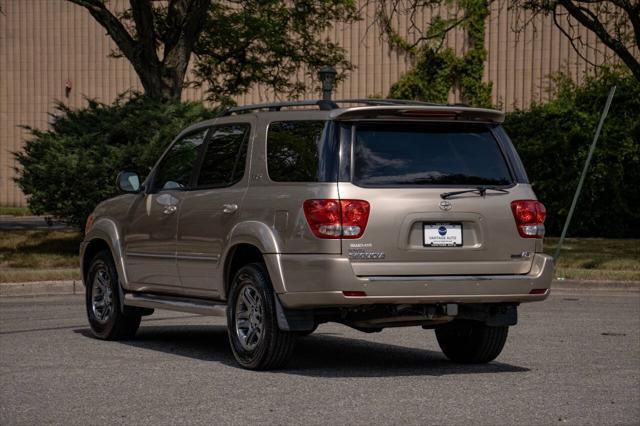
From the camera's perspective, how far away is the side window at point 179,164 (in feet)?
36.5

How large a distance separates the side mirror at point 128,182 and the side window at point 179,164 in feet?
0.65

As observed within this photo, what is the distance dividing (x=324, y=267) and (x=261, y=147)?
1374mm

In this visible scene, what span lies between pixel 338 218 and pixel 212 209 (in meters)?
1.52

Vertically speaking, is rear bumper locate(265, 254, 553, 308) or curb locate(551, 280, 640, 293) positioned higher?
rear bumper locate(265, 254, 553, 308)

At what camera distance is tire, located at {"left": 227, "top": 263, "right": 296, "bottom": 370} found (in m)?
9.46

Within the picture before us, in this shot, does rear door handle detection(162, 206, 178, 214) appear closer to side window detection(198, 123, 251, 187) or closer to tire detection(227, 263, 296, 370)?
side window detection(198, 123, 251, 187)

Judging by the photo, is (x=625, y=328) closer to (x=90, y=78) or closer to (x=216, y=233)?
(x=216, y=233)

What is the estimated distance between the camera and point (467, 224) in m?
9.48

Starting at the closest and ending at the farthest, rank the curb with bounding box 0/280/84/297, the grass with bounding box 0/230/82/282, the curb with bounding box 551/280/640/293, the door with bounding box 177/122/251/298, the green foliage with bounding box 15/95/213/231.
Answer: the door with bounding box 177/122/251/298 < the curb with bounding box 0/280/84/297 < the grass with bounding box 0/230/82/282 < the curb with bounding box 551/280/640/293 < the green foliage with bounding box 15/95/213/231

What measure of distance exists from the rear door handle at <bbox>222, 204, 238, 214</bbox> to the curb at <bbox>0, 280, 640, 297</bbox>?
751 centimetres

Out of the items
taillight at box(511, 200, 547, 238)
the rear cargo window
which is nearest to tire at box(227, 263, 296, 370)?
the rear cargo window

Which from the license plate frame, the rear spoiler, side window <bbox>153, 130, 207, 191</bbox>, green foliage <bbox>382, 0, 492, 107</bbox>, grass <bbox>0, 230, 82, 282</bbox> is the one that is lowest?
grass <bbox>0, 230, 82, 282</bbox>

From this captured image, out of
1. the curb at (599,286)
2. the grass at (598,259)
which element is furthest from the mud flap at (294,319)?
the grass at (598,259)

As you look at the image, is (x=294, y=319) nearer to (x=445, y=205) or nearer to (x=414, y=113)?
(x=445, y=205)
